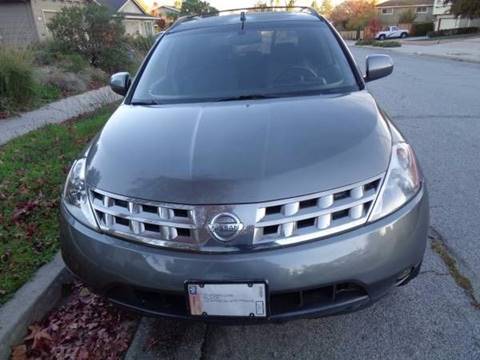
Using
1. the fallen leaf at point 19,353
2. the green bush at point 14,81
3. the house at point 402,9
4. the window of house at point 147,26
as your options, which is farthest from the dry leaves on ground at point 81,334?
the house at point 402,9

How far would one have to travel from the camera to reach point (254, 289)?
1674 millimetres

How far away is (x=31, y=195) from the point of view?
379 cm

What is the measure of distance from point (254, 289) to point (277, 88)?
4.99ft

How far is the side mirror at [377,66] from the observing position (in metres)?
3.23

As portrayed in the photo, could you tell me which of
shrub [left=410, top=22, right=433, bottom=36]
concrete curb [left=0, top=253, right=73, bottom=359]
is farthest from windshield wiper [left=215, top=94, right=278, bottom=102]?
shrub [left=410, top=22, right=433, bottom=36]

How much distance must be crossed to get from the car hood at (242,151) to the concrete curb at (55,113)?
14.1ft

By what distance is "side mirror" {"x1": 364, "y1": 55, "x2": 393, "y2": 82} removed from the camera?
10.6 ft

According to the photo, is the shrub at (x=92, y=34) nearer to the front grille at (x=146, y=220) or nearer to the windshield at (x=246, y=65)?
the windshield at (x=246, y=65)

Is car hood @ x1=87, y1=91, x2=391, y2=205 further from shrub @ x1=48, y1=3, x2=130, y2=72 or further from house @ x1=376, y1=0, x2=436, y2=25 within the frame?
house @ x1=376, y1=0, x2=436, y2=25

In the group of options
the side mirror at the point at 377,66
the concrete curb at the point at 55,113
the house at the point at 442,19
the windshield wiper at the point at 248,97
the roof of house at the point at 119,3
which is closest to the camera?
the windshield wiper at the point at 248,97

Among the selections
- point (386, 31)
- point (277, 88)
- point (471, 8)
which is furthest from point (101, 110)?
point (386, 31)

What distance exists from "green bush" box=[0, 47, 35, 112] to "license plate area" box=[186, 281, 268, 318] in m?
6.92

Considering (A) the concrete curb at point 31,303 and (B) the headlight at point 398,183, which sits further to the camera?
(A) the concrete curb at point 31,303

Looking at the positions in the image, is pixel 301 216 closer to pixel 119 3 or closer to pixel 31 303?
pixel 31 303
